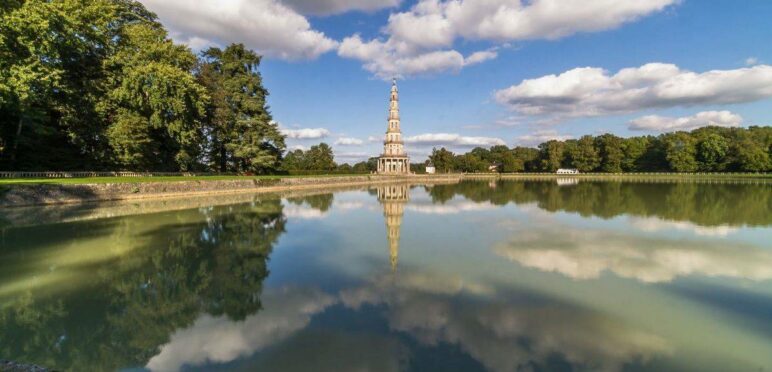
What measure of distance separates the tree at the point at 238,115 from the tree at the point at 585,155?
7197 cm

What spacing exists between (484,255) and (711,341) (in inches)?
209

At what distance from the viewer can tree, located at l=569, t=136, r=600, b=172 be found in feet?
277

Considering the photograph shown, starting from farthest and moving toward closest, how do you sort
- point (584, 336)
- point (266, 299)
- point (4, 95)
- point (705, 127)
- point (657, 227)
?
point (705, 127), point (4, 95), point (657, 227), point (266, 299), point (584, 336)

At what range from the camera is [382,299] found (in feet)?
22.0

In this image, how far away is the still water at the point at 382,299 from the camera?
4680mm

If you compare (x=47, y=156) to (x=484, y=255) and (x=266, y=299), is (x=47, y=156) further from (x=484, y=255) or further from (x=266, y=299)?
(x=484, y=255)

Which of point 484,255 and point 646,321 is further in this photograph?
point 484,255

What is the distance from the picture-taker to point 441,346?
4.93 metres

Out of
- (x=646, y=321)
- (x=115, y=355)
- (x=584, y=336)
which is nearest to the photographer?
(x=115, y=355)

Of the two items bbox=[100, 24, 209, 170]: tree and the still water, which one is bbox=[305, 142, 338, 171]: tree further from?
the still water

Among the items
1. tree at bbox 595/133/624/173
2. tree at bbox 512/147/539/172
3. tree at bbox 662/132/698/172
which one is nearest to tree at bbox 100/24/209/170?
tree at bbox 512/147/539/172

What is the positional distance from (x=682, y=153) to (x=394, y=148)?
186 ft

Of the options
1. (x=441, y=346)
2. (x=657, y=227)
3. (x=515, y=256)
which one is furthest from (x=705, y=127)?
(x=441, y=346)

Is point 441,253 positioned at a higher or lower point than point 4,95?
lower
